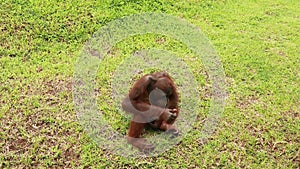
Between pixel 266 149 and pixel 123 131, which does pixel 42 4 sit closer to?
pixel 123 131

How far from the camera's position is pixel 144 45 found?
480cm

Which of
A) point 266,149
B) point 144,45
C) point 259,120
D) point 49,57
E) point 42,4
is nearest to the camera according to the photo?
point 266,149

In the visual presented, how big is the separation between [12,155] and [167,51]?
2250mm

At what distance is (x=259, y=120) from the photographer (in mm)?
3762

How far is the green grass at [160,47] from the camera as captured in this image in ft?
10.8

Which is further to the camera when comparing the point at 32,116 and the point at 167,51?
the point at 167,51

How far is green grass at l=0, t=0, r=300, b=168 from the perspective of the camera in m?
3.29

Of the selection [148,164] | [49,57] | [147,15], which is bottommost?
[148,164]

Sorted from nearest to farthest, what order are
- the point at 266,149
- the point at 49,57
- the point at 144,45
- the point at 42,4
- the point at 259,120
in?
the point at 266,149 → the point at 259,120 → the point at 49,57 → the point at 144,45 → the point at 42,4

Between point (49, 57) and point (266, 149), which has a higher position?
point (49, 57)

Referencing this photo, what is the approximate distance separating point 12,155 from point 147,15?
2865 mm

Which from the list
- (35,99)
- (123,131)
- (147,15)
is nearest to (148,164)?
(123,131)

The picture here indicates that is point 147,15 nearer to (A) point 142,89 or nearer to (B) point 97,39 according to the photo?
(B) point 97,39

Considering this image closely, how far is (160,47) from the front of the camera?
15.9 ft
